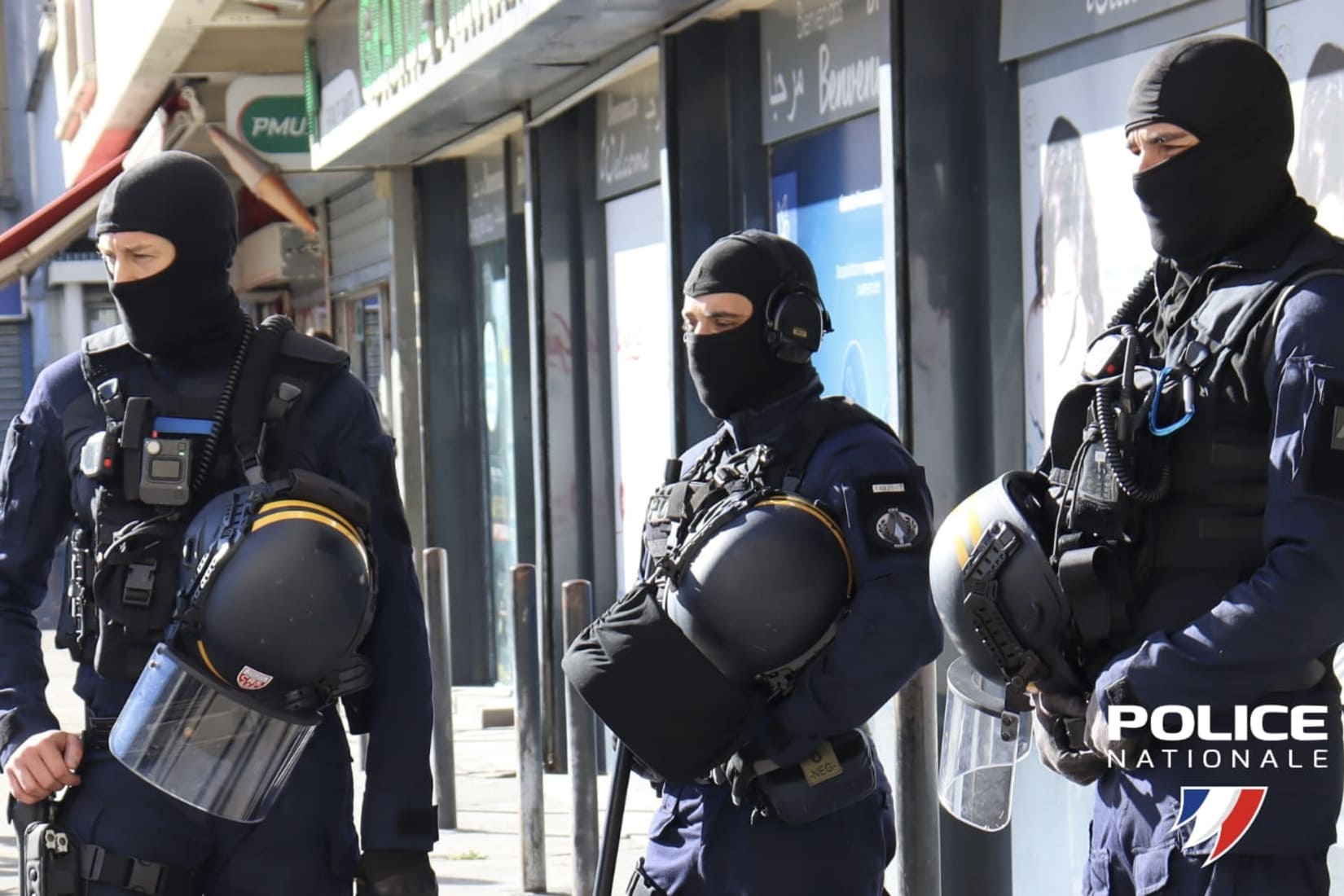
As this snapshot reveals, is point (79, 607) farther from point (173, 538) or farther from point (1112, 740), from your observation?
point (1112, 740)

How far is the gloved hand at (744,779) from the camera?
356cm

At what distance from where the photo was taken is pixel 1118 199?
16.8 ft

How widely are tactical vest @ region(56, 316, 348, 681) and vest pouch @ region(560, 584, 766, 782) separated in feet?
2.26

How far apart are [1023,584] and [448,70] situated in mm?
6012

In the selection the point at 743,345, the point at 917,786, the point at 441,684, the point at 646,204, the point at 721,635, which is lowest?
the point at 441,684

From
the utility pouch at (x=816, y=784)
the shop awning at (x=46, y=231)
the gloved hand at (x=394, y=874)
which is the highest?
the shop awning at (x=46, y=231)

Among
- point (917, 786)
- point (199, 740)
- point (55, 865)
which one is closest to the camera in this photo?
point (199, 740)

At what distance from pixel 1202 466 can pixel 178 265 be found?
192 cm

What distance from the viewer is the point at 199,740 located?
3.32 meters

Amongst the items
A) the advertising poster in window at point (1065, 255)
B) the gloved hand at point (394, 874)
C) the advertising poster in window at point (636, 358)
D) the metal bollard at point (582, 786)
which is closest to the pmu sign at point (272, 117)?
the advertising poster in window at point (636, 358)

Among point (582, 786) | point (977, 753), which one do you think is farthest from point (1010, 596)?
point (582, 786)

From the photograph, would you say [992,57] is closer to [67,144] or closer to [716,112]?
[716,112]

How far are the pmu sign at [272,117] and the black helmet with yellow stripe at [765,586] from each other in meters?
10.4

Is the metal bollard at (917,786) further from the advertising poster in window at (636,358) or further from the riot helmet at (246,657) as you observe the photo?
the advertising poster in window at (636,358)
